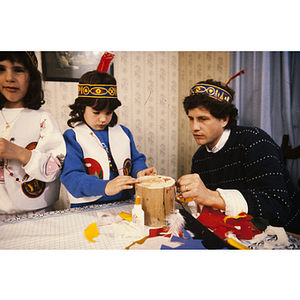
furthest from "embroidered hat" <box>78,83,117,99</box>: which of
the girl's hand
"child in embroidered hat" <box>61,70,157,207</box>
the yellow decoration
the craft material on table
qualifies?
the yellow decoration

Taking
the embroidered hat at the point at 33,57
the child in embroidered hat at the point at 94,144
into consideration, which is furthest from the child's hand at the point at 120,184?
the embroidered hat at the point at 33,57

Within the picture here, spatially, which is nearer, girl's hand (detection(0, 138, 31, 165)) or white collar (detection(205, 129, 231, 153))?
girl's hand (detection(0, 138, 31, 165))

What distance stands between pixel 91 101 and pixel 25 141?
0.37 metres

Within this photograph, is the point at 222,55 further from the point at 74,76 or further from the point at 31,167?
the point at 31,167

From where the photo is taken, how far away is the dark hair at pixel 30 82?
3.24 ft

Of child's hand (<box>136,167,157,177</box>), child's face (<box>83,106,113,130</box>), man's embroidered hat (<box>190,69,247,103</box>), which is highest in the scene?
man's embroidered hat (<box>190,69,247,103</box>)

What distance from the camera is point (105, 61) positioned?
1.08 meters

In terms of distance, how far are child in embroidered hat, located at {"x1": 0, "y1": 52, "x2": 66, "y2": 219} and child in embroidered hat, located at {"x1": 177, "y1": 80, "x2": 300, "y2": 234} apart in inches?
26.4

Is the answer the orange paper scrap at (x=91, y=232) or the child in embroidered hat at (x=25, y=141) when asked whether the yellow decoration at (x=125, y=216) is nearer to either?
the orange paper scrap at (x=91, y=232)

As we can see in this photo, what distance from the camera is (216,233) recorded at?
91 centimetres

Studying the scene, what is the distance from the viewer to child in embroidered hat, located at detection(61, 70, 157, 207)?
104 cm

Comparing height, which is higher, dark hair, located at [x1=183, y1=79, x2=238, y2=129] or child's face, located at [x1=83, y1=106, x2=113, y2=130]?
dark hair, located at [x1=183, y1=79, x2=238, y2=129]

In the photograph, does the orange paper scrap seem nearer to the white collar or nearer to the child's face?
the child's face

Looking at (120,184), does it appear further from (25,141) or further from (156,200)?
(25,141)
